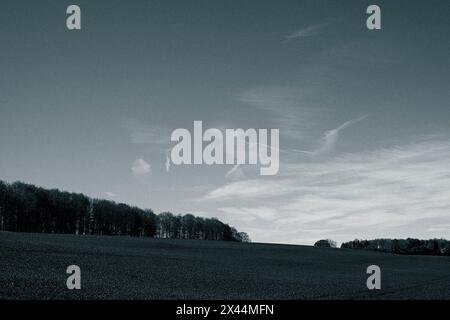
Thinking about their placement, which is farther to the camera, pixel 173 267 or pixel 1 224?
pixel 1 224

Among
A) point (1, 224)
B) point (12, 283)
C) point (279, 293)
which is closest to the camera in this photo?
point (12, 283)

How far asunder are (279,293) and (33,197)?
154 m

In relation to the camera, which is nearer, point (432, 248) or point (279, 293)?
point (279, 293)

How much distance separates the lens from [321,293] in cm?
3238

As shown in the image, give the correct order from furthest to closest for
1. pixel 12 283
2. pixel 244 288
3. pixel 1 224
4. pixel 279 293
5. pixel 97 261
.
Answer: pixel 1 224
pixel 97 261
pixel 244 288
pixel 279 293
pixel 12 283

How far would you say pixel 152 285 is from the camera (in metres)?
33.0
